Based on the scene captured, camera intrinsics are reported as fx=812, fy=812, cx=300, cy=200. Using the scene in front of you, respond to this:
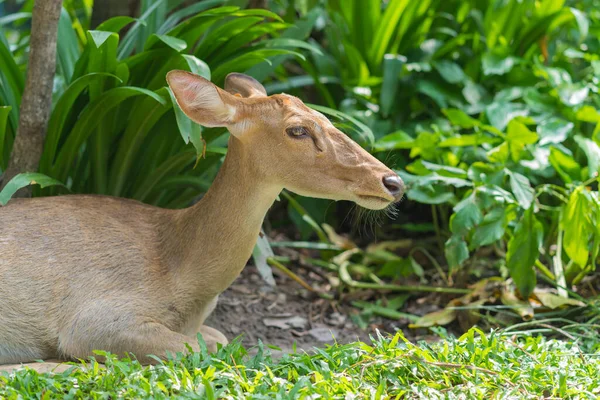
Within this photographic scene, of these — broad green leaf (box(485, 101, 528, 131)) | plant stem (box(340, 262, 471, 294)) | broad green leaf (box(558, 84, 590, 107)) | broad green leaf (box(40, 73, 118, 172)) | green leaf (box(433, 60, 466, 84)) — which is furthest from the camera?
green leaf (box(433, 60, 466, 84))

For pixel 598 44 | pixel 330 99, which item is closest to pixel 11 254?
pixel 330 99

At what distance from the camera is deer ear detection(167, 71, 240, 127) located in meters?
3.23

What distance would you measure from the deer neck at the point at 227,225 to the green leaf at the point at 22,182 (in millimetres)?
727

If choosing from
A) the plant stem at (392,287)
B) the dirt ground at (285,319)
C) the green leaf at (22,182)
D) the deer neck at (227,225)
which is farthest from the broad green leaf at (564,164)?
the green leaf at (22,182)

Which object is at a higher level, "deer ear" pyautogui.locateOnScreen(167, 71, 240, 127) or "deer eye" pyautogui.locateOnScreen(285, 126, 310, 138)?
"deer ear" pyautogui.locateOnScreen(167, 71, 240, 127)

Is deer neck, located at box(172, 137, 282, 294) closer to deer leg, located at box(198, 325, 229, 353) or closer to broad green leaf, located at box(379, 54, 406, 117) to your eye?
deer leg, located at box(198, 325, 229, 353)

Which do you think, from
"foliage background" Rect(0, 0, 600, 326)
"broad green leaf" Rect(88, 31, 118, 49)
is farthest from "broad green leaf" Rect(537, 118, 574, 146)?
"broad green leaf" Rect(88, 31, 118, 49)

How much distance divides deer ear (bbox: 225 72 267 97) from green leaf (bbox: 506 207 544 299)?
5.14 ft

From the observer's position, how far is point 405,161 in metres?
5.81

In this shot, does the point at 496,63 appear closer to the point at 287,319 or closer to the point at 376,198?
the point at 287,319

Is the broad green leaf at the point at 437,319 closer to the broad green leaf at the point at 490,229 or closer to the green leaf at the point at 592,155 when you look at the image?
the broad green leaf at the point at 490,229

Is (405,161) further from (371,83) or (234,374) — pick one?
(234,374)

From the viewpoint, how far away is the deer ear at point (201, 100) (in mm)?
3227

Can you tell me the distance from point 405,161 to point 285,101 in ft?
8.22
